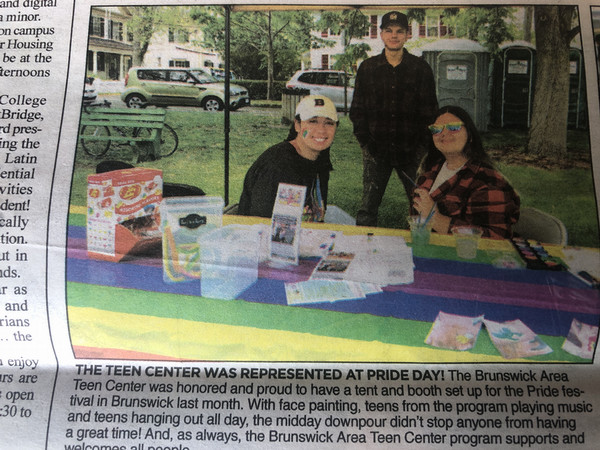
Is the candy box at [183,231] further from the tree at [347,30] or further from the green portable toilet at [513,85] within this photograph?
the green portable toilet at [513,85]

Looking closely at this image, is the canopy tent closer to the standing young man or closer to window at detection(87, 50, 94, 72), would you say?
the standing young man

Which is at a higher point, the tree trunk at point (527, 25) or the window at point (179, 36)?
the tree trunk at point (527, 25)

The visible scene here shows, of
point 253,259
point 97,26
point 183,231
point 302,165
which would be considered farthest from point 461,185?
point 97,26

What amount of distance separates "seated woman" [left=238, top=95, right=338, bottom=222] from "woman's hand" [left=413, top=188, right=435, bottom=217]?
0.16 metres

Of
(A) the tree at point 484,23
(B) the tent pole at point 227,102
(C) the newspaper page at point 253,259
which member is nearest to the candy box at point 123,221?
(C) the newspaper page at point 253,259

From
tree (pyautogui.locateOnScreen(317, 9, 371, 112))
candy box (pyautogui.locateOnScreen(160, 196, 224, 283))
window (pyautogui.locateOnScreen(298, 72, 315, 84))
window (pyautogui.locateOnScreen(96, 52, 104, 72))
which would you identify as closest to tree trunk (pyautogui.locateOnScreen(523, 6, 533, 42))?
tree (pyautogui.locateOnScreen(317, 9, 371, 112))

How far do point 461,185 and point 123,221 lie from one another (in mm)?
578

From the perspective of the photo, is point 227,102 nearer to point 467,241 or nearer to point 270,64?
point 270,64

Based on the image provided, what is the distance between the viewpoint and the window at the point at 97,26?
71 centimetres

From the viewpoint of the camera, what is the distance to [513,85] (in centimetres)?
71

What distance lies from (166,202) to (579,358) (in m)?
0.74

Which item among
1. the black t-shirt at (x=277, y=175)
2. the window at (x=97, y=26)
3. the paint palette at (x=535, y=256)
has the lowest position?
the paint palette at (x=535, y=256)

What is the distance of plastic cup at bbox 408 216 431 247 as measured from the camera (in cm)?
70

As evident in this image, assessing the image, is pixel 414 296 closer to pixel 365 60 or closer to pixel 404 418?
pixel 404 418
